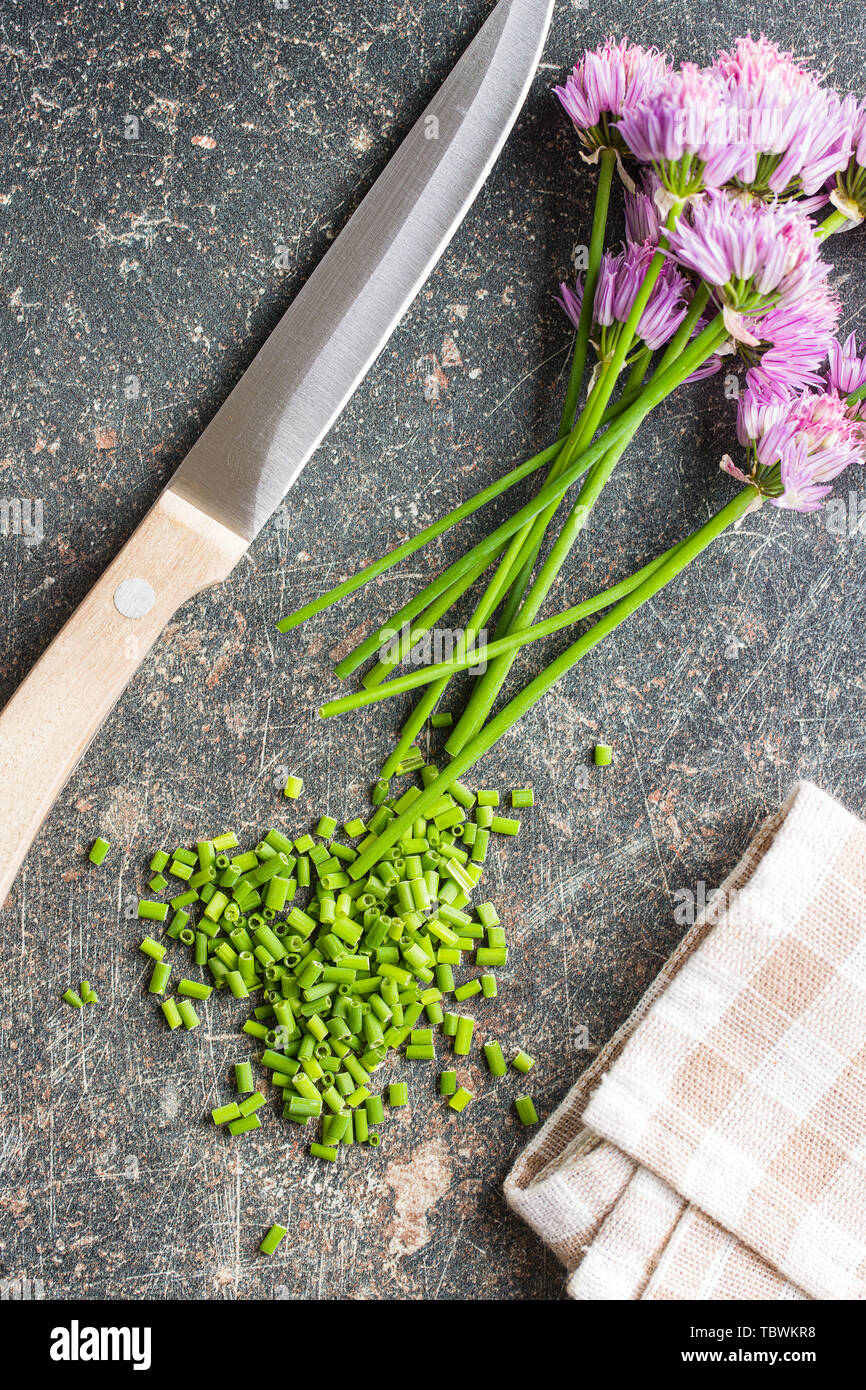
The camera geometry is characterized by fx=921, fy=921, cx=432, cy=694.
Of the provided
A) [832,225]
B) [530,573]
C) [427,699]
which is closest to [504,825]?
[427,699]

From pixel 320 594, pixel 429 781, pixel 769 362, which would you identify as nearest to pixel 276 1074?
pixel 429 781

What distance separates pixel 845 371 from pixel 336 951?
2.81ft

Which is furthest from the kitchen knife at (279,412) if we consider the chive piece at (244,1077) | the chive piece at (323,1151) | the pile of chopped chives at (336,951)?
the chive piece at (323,1151)

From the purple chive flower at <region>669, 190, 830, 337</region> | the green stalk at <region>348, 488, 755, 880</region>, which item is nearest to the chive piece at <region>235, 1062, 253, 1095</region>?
the green stalk at <region>348, 488, 755, 880</region>

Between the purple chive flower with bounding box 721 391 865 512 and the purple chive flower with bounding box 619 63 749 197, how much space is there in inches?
8.9

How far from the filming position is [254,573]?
3.42 feet

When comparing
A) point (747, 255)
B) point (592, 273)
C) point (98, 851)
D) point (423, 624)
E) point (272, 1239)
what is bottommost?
point (272, 1239)

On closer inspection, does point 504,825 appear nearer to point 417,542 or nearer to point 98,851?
point 417,542

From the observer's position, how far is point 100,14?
1.03m

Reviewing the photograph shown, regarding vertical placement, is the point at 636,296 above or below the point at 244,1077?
above

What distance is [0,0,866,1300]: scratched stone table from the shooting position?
3.33 ft

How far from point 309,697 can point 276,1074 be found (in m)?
0.42

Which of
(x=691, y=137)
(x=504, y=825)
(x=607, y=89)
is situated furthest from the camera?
(x=504, y=825)

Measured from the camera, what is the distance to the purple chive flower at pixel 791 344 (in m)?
0.92
